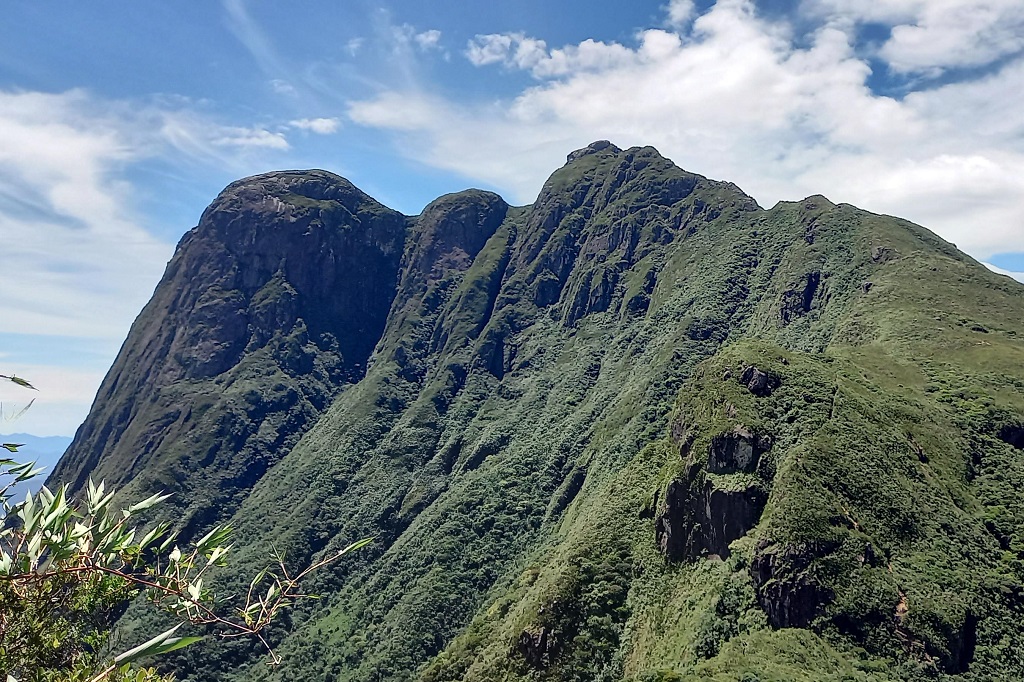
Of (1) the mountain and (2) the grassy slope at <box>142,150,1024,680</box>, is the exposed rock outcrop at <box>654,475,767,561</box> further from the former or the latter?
(2) the grassy slope at <box>142,150,1024,680</box>

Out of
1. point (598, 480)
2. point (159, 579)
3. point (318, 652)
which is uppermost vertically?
point (159, 579)

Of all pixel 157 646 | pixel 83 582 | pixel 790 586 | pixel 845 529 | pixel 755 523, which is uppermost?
pixel 157 646

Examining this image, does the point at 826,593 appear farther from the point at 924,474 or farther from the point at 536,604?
the point at 536,604

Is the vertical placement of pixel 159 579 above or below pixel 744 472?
above

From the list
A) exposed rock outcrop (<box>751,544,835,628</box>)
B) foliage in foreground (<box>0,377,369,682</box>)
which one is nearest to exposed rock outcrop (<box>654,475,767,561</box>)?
exposed rock outcrop (<box>751,544,835,628</box>)

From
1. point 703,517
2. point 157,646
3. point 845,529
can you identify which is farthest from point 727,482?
point 157,646

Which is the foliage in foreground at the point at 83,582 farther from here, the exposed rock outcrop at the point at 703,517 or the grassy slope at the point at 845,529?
the exposed rock outcrop at the point at 703,517

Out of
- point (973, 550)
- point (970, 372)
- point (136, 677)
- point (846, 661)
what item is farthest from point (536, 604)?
point (136, 677)

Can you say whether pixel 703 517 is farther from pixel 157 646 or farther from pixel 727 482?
pixel 157 646
